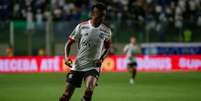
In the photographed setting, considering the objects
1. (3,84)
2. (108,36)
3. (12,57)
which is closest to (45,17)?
(12,57)

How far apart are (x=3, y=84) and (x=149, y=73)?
10.7 meters

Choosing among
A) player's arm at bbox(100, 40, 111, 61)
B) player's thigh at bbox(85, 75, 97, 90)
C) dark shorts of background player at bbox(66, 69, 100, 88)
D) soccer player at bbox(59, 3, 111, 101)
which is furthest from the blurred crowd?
player's thigh at bbox(85, 75, 97, 90)


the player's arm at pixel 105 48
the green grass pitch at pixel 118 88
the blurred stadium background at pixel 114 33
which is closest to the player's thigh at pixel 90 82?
the player's arm at pixel 105 48

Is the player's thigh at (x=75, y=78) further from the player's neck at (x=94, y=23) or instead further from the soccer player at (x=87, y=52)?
the player's neck at (x=94, y=23)

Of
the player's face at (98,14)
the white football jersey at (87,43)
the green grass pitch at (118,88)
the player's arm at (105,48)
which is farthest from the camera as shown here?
the green grass pitch at (118,88)

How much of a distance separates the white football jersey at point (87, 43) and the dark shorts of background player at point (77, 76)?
80 millimetres

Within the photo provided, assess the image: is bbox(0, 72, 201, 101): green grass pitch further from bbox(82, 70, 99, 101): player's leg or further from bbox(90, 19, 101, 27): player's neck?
bbox(90, 19, 101, 27): player's neck

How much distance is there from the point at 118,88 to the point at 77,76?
1240 centimetres

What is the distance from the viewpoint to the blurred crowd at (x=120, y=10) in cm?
3853

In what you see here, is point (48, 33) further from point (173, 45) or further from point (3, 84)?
point (3, 84)

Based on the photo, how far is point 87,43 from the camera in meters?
13.4

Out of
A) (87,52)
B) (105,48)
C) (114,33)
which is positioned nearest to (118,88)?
(105,48)

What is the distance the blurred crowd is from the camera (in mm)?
38531

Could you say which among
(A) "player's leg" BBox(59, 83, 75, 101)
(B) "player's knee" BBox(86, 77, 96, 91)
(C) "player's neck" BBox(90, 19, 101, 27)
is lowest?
(A) "player's leg" BBox(59, 83, 75, 101)
